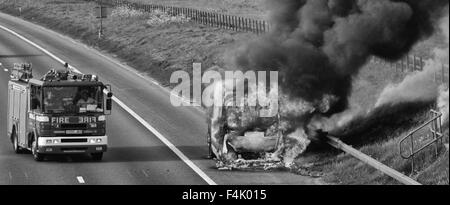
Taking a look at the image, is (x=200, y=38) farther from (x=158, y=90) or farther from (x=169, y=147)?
(x=169, y=147)

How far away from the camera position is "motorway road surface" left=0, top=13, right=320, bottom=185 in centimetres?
3219

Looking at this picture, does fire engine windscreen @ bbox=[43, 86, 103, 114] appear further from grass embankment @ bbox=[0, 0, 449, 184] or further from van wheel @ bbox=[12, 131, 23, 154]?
grass embankment @ bbox=[0, 0, 449, 184]

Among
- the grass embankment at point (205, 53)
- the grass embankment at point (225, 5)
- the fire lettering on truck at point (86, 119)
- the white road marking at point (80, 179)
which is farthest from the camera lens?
the grass embankment at point (225, 5)

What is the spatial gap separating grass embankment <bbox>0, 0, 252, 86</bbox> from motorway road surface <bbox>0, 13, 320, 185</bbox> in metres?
2.88

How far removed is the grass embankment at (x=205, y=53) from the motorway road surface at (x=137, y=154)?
1812 mm

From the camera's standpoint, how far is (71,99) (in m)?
35.0

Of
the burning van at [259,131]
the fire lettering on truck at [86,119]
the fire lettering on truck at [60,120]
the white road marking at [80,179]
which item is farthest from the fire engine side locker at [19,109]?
the burning van at [259,131]

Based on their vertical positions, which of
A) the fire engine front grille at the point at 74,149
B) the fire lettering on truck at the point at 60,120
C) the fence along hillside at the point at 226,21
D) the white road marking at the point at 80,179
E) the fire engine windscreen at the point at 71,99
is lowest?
the white road marking at the point at 80,179

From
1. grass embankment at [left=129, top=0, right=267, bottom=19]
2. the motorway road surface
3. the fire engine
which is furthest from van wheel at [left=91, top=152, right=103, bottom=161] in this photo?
grass embankment at [left=129, top=0, right=267, bottom=19]

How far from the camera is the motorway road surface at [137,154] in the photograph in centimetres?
3219

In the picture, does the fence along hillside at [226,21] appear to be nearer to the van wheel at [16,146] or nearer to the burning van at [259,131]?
the burning van at [259,131]

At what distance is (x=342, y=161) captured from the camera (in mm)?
32875

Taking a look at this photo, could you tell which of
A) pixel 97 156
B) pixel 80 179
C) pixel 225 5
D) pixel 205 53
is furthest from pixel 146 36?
pixel 80 179

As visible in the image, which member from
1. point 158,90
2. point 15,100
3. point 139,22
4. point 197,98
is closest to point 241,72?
point 15,100
